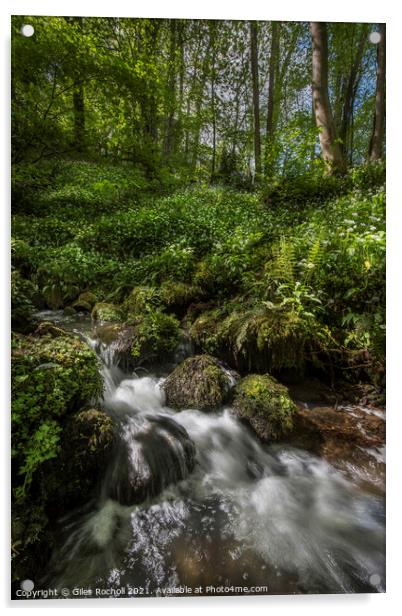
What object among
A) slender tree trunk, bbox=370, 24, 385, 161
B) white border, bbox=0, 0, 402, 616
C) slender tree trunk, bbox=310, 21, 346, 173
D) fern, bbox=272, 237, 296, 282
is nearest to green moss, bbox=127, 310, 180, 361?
white border, bbox=0, 0, 402, 616

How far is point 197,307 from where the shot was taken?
2805 mm

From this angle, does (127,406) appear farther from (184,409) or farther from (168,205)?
(168,205)

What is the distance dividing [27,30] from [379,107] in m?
2.69

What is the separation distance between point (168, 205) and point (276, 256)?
4.04ft

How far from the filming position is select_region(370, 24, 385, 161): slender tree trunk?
2016 millimetres

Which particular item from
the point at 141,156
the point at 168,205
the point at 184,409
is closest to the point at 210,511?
the point at 184,409

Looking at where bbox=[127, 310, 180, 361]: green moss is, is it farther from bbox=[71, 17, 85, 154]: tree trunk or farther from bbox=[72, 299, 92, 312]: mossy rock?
bbox=[71, 17, 85, 154]: tree trunk

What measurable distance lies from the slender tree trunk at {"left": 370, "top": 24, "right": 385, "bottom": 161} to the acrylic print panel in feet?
0.05

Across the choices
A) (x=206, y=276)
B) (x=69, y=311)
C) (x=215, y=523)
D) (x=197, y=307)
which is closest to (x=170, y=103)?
(x=206, y=276)

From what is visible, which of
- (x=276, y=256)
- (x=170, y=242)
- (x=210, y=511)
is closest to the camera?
(x=210, y=511)

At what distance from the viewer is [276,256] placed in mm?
2689
